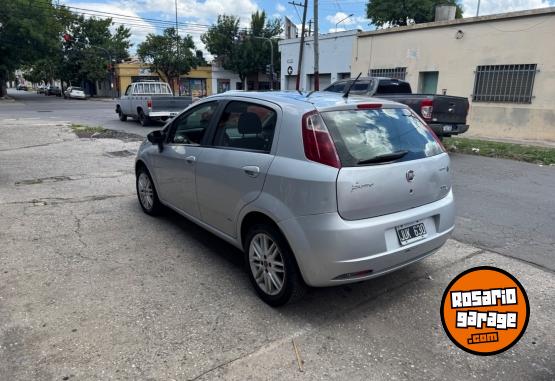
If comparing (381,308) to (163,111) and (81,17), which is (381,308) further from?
(81,17)

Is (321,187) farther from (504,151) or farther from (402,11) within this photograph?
(402,11)

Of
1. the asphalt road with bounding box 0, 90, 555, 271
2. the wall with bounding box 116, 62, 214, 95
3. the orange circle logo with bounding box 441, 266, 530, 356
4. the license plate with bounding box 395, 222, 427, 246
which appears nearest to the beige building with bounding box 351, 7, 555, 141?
the asphalt road with bounding box 0, 90, 555, 271

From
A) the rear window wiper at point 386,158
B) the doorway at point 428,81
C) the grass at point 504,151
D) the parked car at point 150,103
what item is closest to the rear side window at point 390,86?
the grass at point 504,151

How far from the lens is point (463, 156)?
1088cm

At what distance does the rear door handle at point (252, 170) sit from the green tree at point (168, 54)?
5152 centimetres

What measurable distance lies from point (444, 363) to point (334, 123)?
1770 mm

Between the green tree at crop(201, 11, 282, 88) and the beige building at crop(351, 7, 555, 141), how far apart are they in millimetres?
36965

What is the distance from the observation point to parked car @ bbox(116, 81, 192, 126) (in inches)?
654

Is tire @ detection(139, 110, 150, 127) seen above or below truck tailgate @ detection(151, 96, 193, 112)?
below

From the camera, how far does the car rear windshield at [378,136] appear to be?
3.00 m

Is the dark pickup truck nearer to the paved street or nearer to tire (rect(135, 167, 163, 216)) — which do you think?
the paved street

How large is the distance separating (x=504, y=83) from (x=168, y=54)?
43776mm

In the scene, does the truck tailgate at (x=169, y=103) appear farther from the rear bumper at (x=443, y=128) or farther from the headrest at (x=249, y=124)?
the headrest at (x=249, y=124)

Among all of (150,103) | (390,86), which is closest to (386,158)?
(390,86)
